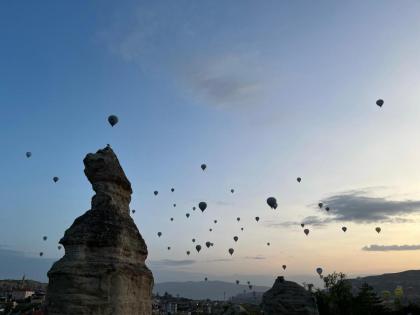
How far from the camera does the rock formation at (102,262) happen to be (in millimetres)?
8914

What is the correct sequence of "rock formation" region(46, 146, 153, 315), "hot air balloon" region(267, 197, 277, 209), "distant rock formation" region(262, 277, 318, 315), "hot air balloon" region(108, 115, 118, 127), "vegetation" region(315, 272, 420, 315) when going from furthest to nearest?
"vegetation" region(315, 272, 420, 315) → "hot air balloon" region(267, 197, 277, 209) → "hot air balloon" region(108, 115, 118, 127) → "distant rock formation" region(262, 277, 318, 315) → "rock formation" region(46, 146, 153, 315)

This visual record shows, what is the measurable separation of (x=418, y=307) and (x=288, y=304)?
48804mm

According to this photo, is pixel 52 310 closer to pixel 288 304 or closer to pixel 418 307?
pixel 288 304

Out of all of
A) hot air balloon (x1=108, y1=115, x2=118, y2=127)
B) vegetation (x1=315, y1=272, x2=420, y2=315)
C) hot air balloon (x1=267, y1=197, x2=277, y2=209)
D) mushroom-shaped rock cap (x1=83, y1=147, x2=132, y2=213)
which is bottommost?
vegetation (x1=315, y1=272, x2=420, y2=315)

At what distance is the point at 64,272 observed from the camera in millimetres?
8961

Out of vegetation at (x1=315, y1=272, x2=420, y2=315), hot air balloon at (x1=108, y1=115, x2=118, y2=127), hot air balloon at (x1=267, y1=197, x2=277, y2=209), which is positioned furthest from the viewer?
vegetation at (x1=315, y1=272, x2=420, y2=315)

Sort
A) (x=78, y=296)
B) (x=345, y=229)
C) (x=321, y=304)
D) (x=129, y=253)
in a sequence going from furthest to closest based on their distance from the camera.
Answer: (x=345, y=229) < (x=321, y=304) < (x=129, y=253) < (x=78, y=296)

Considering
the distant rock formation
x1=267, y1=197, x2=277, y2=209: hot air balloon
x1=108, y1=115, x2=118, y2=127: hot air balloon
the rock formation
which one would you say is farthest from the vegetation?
the rock formation

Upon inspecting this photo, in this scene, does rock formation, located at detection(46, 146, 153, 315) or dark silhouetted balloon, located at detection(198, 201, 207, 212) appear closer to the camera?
rock formation, located at detection(46, 146, 153, 315)

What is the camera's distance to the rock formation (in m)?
8.91

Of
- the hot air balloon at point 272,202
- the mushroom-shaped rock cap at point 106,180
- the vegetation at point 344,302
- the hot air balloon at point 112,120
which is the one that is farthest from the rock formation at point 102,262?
the vegetation at point 344,302

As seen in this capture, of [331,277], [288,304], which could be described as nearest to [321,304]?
[331,277]

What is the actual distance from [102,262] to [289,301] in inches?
240

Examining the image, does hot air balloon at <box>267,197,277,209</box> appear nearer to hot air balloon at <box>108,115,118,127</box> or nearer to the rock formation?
hot air balloon at <box>108,115,118,127</box>
